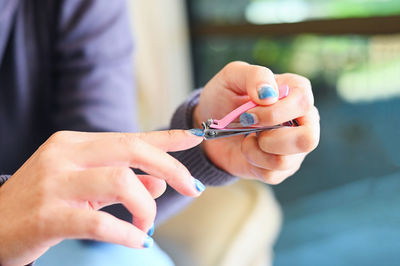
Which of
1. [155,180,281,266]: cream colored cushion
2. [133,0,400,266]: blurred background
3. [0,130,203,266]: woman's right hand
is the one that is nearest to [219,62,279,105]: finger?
[0,130,203,266]: woman's right hand

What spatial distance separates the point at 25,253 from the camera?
37 centimetres

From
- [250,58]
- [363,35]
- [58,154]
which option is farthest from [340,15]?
[58,154]

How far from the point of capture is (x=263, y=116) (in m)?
0.43

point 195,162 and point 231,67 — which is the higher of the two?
point 231,67

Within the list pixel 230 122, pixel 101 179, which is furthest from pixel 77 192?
pixel 230 122

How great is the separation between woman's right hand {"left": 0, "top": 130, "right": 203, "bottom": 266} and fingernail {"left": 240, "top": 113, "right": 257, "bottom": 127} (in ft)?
0.32

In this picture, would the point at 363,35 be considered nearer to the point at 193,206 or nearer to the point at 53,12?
the point at 193,206

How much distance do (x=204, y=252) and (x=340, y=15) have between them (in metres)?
0.84

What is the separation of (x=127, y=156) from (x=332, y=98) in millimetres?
1169

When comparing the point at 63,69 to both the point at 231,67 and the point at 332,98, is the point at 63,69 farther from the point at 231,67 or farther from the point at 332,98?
the point at 332,98

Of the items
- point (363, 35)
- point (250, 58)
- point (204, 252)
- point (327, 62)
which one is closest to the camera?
point (204, 252)

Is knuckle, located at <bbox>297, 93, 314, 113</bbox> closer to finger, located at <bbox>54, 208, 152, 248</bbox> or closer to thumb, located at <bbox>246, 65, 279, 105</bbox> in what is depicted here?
thumb, located at <bbox>246, 65, 279, 105</bbox>

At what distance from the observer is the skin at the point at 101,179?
344mm

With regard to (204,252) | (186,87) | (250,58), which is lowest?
(204,252)
